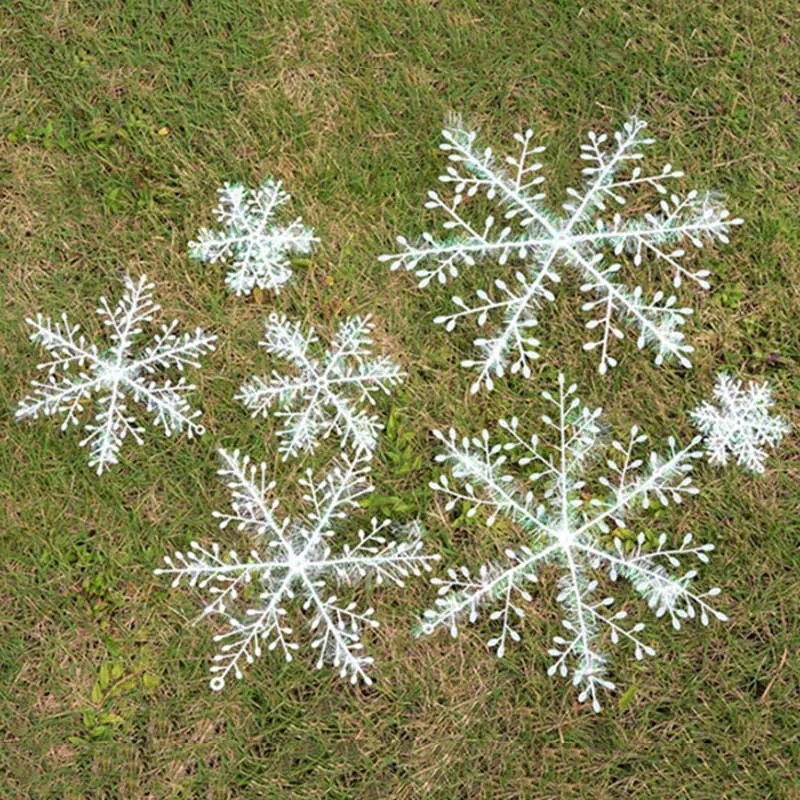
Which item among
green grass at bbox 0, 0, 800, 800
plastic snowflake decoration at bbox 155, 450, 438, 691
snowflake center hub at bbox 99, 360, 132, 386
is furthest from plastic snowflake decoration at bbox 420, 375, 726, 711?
snowflake center hub at bbox 99, 360, 132, 386

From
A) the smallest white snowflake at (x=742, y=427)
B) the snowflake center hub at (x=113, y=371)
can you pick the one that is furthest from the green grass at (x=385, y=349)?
the snowflake center hub at (x=113, y=371)

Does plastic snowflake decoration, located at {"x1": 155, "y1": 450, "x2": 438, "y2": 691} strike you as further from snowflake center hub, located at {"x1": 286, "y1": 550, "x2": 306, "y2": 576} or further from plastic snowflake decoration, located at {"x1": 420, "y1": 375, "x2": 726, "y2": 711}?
plastic snowflake decoration, located at {"x1": 420, "y1": 375, "x2": 726, "y2": 711}

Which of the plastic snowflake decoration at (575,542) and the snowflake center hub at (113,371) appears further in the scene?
the snowflake center hub at (113,371)

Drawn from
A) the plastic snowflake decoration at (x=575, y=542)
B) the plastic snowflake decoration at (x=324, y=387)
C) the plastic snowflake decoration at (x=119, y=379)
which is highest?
the plastic snowflake decoration at (x=119, y=379)

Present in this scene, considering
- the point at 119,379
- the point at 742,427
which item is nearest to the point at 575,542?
the point at 742,427

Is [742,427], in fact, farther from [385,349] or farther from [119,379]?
[119,379]

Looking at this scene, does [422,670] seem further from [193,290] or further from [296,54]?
[296,54]

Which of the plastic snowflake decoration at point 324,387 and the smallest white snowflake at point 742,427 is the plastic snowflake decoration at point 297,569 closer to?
the plastic snowflake decoration at point 324,387
